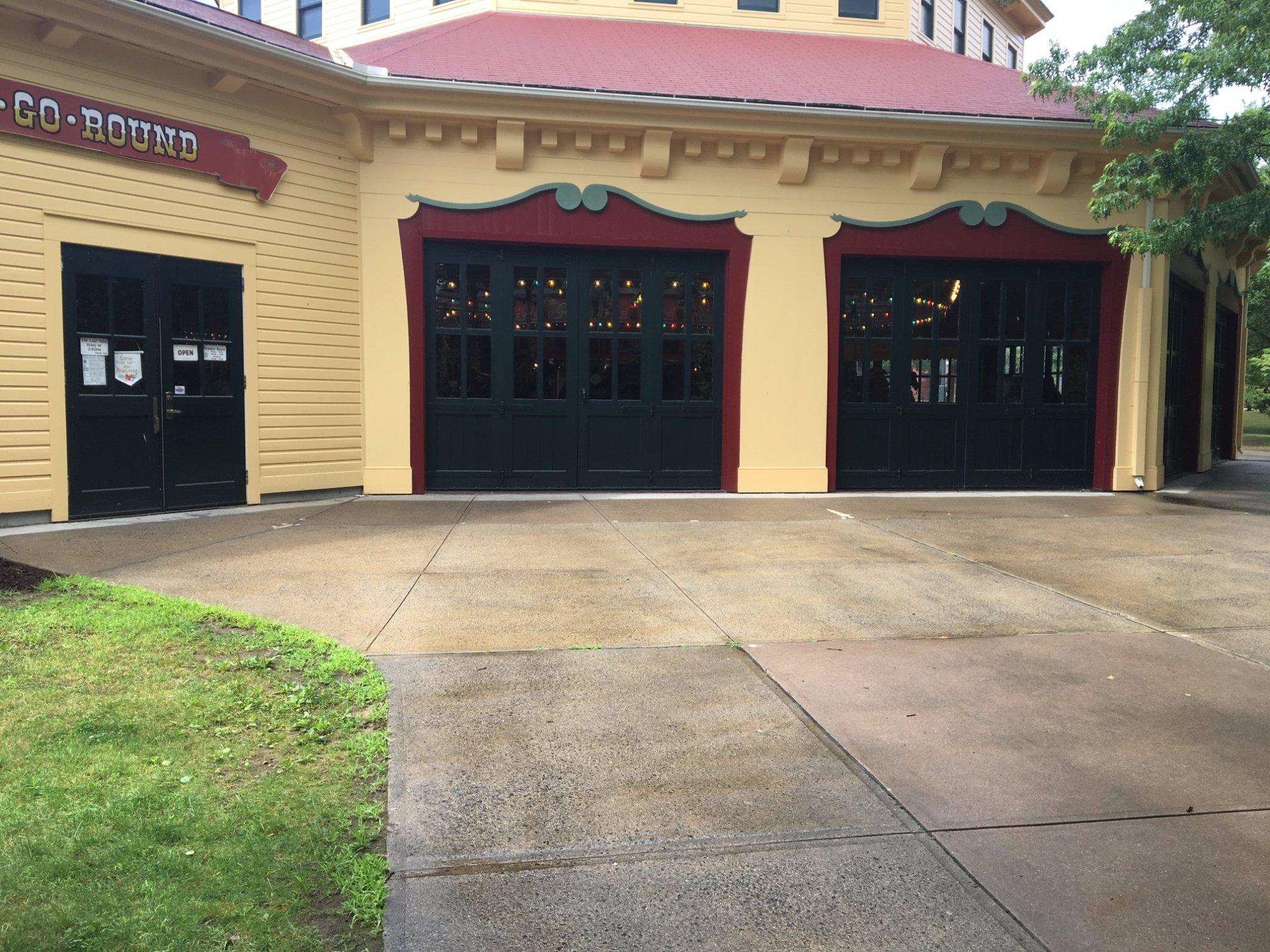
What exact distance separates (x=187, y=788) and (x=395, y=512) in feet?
22.3

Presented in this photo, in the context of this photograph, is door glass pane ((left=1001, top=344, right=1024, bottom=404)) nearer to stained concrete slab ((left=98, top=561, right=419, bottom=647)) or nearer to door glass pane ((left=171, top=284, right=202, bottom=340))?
stained concrete slab ((left=98, top=561, right=419, bottom=647))

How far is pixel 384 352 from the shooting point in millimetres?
11102

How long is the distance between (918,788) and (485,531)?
231 inches

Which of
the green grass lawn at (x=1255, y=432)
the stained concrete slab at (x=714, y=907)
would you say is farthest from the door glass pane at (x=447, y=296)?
the green grass lawn at (x=1255, y=432)

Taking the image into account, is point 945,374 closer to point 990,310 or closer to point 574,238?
point 990,310

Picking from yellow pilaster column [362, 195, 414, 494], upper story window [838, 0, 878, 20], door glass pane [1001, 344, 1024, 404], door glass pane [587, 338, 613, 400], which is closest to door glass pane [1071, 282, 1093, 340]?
door glass pane [1001, 344, 1024, 404]

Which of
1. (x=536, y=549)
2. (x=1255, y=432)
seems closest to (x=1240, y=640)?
(x=536, y=549)

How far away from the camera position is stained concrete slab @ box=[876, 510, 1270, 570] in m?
7.80

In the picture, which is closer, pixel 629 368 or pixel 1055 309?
pixel 629 368

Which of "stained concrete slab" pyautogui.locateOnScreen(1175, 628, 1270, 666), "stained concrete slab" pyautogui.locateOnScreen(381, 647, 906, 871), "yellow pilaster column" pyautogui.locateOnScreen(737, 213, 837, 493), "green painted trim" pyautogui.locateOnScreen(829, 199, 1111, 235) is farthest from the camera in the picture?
"green painted trim" pyautogui.locateOnScreen(829, 199, 1111, 235)

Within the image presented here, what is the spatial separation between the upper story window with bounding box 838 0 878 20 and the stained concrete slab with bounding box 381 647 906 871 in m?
13.9

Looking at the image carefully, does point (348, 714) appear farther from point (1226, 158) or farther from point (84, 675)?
point (1226, 158)

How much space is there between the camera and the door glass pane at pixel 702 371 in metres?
11.7

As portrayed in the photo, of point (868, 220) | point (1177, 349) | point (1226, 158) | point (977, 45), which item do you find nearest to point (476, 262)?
point (868, 220)
